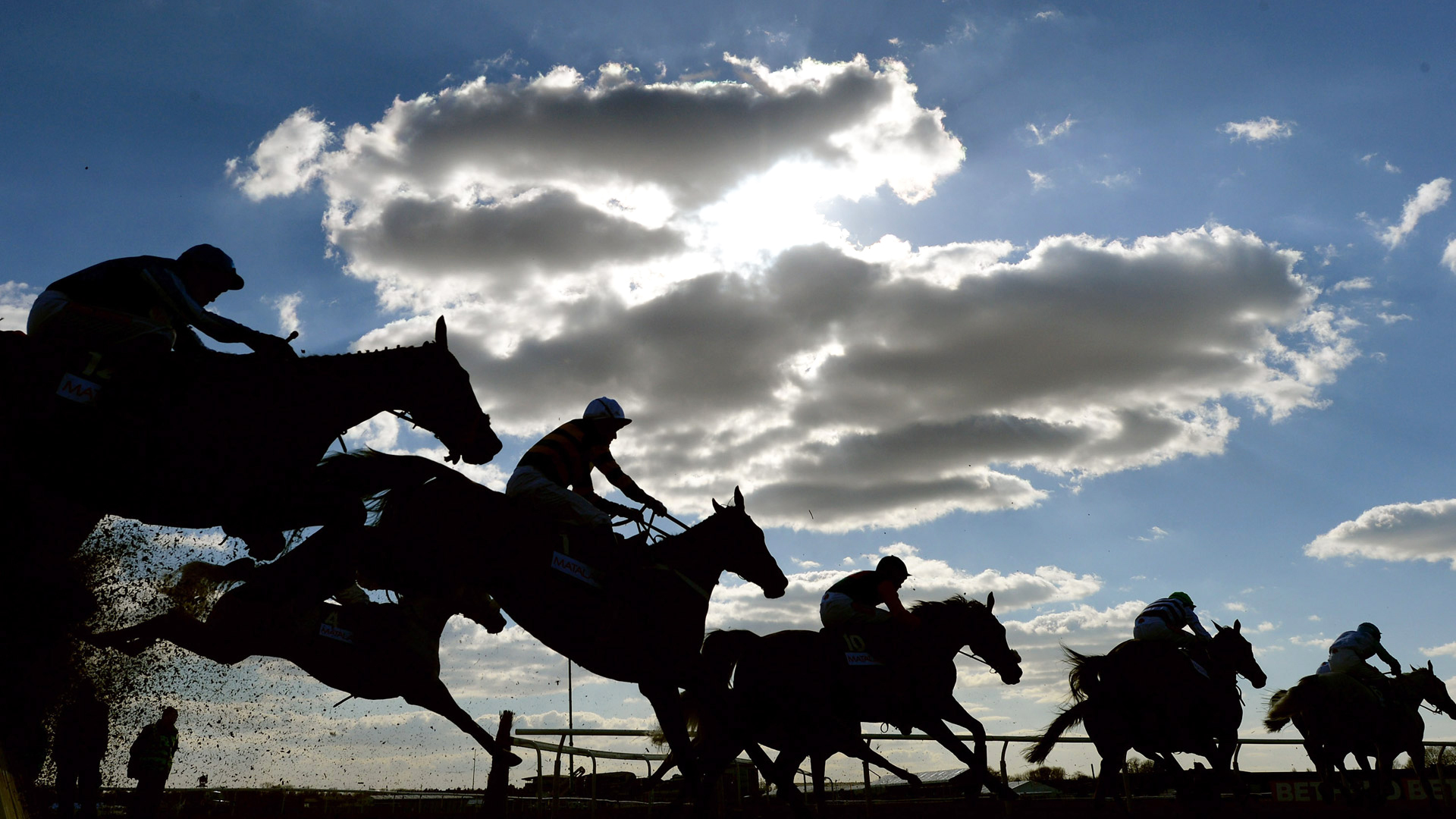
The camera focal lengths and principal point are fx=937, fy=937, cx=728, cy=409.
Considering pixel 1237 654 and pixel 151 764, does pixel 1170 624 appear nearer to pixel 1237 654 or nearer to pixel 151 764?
pixel 1237 654

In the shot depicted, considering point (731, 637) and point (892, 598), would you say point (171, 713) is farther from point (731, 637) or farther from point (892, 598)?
point (892, 598)

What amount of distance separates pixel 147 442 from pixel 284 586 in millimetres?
1151

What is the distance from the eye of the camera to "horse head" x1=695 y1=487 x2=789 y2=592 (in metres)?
9.01

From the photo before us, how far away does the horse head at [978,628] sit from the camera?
39.1ft

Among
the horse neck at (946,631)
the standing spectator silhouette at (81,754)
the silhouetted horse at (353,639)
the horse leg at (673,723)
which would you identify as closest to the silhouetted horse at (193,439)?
the standing spectator silhouette at (81,754)

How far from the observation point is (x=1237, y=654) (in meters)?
13.2

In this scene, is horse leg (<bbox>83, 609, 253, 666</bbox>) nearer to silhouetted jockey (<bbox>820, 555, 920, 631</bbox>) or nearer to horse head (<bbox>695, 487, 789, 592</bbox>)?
horse head (<bbox>695, 487, 789, 592</bbox>)

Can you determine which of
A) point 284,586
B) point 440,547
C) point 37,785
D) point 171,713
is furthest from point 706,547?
point 171,713

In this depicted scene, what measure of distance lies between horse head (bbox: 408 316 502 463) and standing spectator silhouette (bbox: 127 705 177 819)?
206 inches

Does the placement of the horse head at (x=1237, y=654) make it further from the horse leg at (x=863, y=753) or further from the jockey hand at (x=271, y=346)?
the jockey hand at (x=271, y=346)

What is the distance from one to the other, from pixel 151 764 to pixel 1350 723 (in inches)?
683

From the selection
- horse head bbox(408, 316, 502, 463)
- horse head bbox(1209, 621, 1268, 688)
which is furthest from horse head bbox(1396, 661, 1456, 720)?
horse head bbox(408, 316, 502, 463)

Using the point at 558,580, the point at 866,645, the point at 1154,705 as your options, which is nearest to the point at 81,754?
the point at 558,580

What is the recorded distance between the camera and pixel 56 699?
541 centimetres
